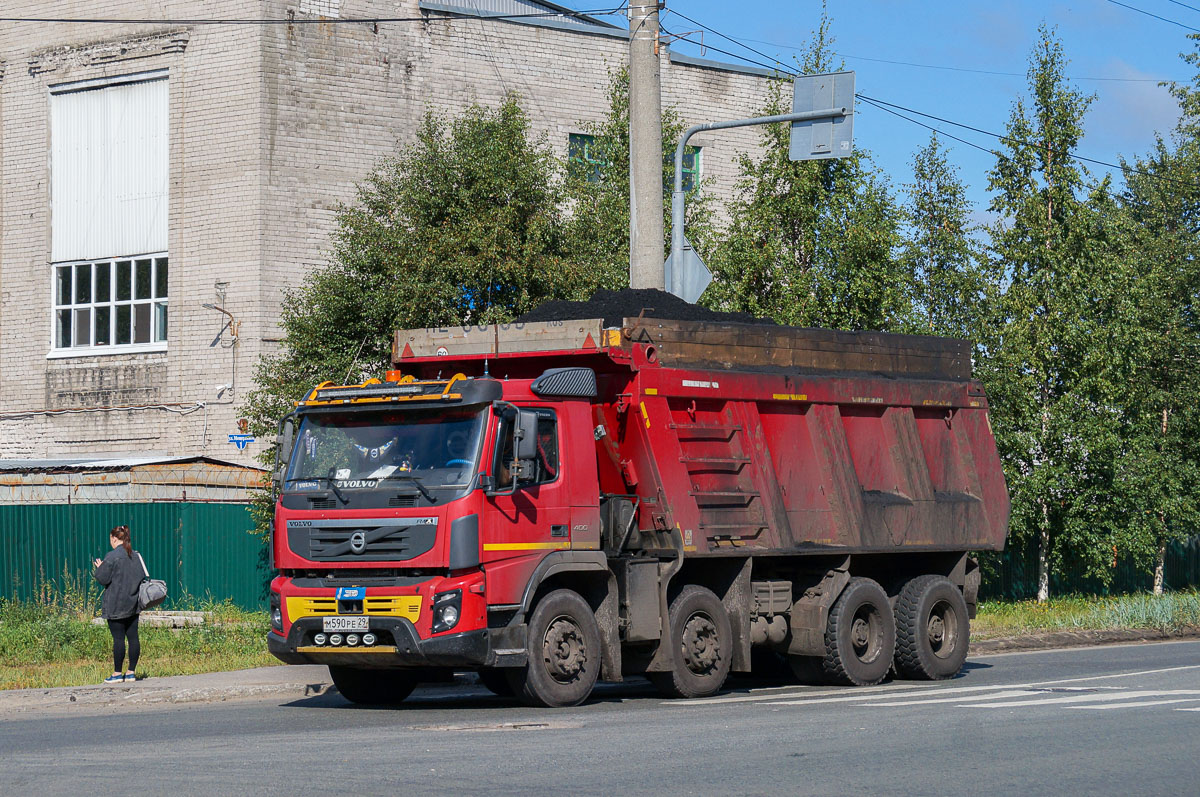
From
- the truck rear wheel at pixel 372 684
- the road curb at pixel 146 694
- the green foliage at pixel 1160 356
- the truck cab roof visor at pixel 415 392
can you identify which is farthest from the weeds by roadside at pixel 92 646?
the green foliage at pixel 1160 356

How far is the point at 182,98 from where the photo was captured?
29766 mm

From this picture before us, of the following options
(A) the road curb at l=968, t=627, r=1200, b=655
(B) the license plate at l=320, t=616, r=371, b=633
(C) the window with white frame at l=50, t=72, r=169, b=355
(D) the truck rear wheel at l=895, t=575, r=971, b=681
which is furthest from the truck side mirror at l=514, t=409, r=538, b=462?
(C) the window with white frame at l=50, t=72, r=169, b=355

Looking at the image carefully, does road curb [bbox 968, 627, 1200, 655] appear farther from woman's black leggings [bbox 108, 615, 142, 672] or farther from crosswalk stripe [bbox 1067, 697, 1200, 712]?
woman's black leggings [bbox 108, 615, 142, 672]

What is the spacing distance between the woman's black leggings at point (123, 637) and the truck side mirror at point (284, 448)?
13.0ft

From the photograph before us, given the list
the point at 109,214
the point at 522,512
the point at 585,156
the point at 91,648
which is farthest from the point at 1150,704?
the point at 109,214

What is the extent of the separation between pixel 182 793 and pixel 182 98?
77.6 ft

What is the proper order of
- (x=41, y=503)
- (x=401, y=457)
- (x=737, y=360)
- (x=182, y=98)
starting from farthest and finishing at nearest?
1. (x=182, y=98)
2. (x=41, y=503)
3. (x=737, y=360)
4. (x=401, y=457)

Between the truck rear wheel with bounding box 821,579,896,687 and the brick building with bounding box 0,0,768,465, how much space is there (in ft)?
52.1

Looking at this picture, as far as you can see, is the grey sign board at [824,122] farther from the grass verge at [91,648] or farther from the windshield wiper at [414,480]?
the grass verge at [91,648]

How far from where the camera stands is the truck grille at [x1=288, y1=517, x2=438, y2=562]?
12273 millimetres

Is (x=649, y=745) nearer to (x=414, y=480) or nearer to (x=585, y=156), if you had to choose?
(x=414, y=480)

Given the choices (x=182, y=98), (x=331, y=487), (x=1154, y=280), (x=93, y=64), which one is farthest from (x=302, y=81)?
(x=331, y=487)

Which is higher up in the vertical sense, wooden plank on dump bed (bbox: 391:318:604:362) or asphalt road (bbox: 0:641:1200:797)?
wooden plank on dump bed (bbox: 391:318:604:362)

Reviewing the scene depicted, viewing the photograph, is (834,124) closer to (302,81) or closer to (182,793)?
(182,793)
